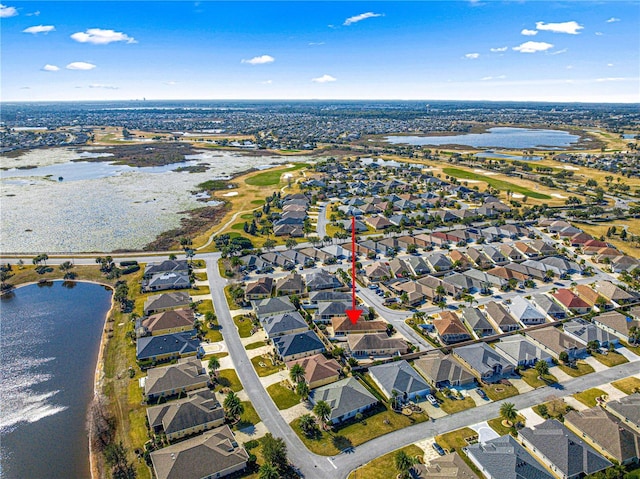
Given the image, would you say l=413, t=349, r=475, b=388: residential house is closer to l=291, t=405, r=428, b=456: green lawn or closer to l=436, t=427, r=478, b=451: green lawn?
l=291, t=405, r=428, b=456: green lawn

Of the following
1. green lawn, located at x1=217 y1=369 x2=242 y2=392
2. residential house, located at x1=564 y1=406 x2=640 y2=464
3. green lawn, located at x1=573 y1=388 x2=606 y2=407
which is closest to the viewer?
residential house, located at x1=564 y1=406 x2=640 y2=464

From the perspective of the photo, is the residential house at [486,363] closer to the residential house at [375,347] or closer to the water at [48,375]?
the residential house at [375,347]

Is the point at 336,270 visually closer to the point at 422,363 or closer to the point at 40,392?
the point at 422,363

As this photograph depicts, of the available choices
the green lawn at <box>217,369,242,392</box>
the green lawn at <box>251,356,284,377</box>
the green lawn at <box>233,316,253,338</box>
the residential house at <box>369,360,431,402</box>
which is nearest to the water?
the green lawn at <box>217,369,242,392</box>

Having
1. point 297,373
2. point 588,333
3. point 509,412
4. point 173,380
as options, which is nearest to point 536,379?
point 509,412

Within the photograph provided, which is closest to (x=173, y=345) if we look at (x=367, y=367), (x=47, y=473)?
(x=47, y=473)

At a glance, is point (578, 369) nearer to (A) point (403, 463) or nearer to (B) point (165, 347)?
(A) point (403, 463)

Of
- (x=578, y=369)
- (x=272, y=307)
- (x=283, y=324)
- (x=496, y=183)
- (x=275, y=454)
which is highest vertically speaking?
(x=496, y=183)
